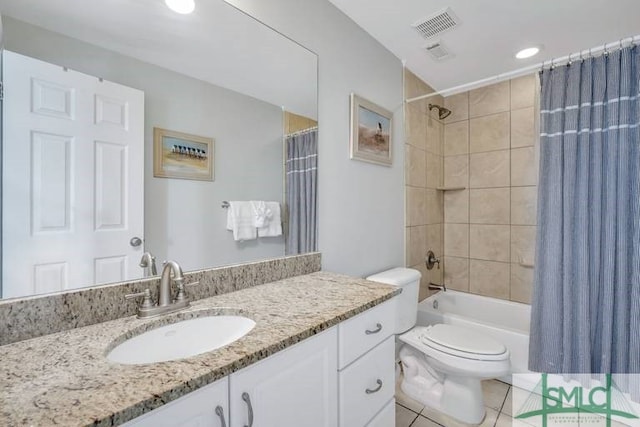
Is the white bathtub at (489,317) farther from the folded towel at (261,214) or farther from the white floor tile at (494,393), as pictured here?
the folded towel at (261,214)

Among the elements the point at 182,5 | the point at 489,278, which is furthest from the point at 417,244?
the point at 182,5

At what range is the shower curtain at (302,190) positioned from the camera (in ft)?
4.64

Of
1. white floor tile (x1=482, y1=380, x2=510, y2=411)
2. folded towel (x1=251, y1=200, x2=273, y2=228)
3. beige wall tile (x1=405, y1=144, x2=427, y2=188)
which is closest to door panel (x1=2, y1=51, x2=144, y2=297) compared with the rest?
folded towel (x1=251, y1=200, x2=273, y2=228)

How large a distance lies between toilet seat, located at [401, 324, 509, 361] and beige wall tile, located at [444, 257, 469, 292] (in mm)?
1038

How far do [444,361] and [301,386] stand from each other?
1103mm

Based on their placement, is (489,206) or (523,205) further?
(489,206)

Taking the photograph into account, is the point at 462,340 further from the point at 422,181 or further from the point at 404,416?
the point at 422,181

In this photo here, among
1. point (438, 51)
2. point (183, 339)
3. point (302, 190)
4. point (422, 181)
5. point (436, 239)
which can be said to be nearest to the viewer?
point (183, 339)

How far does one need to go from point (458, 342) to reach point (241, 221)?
4.51 ft

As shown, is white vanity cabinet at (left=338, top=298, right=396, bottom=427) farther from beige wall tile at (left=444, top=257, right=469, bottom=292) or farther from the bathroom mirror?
beige wall tile at (left=444, top=257, right=469, bottom=292)

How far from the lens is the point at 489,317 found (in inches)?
96.0

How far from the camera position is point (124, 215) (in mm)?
920

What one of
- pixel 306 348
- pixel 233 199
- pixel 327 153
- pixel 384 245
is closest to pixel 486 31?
pixel 327 153

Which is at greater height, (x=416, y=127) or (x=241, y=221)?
(x=416, y=127)
